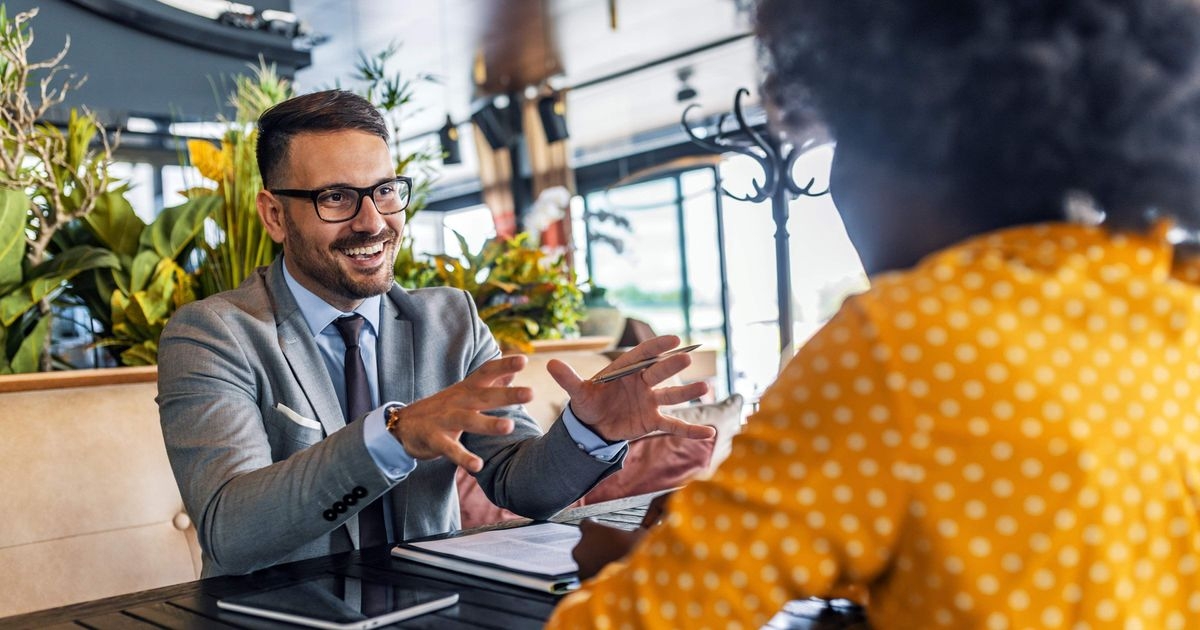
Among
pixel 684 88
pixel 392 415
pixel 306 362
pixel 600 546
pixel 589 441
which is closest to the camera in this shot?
pixel 600 546

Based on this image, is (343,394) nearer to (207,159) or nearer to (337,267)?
(337,267)

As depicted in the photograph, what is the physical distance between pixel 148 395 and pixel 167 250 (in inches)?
19.6

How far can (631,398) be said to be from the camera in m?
1.47

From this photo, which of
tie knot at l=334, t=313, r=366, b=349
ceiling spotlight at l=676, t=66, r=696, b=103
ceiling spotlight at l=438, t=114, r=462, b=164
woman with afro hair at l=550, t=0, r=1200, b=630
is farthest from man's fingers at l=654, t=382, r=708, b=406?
ceiling spotlight at l=676, t=66, r=696, b=103

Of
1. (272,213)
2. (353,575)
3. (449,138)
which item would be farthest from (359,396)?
(449,138)

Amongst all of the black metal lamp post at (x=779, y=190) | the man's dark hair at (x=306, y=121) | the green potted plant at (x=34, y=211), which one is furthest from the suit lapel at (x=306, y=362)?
the black metal lamp post at (x=779, y=190)

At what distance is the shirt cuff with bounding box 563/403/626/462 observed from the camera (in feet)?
5.03

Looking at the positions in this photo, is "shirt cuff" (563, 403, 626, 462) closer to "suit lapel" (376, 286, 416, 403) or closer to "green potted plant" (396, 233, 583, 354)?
"suit lapel" (376, 286, 416, 403)

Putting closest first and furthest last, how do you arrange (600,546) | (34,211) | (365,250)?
(600,546), (365,250), (34,211)

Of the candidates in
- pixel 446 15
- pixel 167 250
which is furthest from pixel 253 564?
pixel 446 15

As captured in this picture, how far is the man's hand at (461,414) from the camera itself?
1.16 meters

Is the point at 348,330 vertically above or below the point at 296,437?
above

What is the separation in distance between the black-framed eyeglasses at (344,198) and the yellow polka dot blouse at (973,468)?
4.00 ft

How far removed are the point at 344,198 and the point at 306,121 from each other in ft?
0.48
